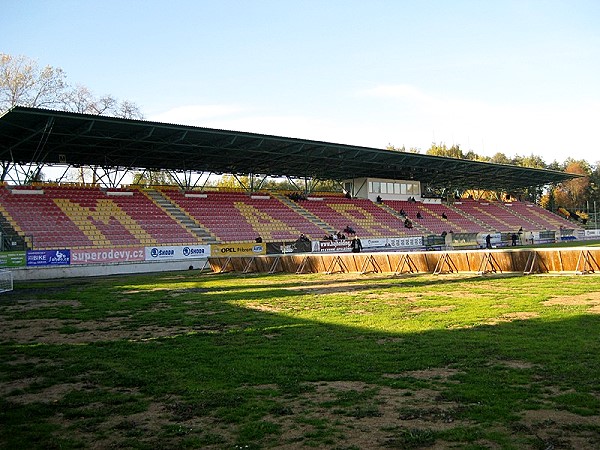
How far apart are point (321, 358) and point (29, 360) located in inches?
210

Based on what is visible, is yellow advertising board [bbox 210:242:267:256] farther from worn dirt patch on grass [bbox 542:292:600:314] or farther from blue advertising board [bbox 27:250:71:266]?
worn dirt patch on grass [bbox 542:292:600:314]

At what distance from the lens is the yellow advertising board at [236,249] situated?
37.2m

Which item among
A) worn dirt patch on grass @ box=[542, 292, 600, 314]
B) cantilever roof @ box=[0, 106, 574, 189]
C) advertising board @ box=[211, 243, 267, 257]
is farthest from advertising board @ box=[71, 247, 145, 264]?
worn dirt patch on grass @ box=[542, 292, 600, 314]

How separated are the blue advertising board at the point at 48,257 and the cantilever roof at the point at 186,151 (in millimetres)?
7326

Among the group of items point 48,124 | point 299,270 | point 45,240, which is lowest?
point 299,270

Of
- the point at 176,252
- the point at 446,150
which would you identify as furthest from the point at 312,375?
→ the point at 446,150

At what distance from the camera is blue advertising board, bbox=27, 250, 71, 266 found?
3022 centimetres

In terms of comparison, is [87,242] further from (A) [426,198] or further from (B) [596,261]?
(A) [426,198]

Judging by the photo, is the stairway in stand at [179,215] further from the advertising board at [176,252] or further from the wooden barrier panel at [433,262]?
the wooden barrier panel at [433,262]

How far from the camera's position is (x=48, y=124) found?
A: 99.8ft

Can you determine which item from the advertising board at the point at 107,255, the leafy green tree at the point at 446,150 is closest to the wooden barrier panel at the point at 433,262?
the advertising board at the point at 107,255

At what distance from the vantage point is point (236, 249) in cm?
3756

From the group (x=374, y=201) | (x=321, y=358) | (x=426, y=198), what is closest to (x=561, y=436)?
(x=321, y=358)

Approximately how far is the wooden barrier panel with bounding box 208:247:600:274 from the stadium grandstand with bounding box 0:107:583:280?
7628mm
